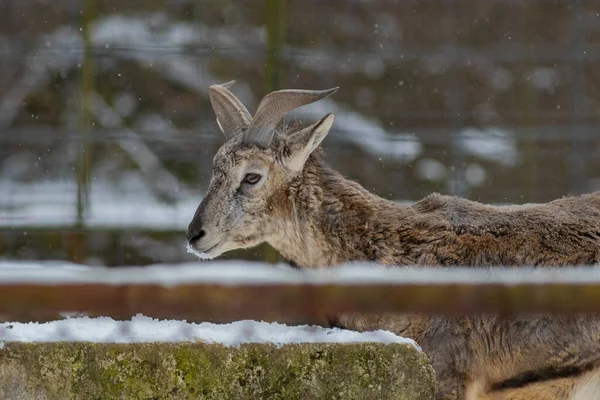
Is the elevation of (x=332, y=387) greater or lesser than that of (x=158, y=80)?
greater

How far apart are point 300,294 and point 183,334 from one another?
0.37 meters

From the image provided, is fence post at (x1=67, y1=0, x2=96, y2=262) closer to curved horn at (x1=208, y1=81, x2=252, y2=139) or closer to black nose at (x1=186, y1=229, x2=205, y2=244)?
curved horn at (x1=208, y1=81, x2=252, y2=139)

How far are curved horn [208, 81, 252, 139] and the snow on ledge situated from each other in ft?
7.62

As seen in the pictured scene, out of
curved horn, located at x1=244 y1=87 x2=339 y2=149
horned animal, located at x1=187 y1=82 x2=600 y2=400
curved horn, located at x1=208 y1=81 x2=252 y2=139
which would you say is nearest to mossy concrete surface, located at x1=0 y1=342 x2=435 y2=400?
horned animal, located at x1=187 y1=82 x2=600 y2=400

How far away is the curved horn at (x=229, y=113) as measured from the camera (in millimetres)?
4516

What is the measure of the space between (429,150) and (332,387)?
4828 mm

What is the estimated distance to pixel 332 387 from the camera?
2.09 meters

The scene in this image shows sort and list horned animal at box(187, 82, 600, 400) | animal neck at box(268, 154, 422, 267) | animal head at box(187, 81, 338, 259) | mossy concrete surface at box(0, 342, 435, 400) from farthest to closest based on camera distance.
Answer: animal head at box(187, 81, 338, 259), animal neck at box(268, 154, 422, 267), horned animal at box(187, 82, 600, 400), mossy concrete surface at box(0, 342, 435, 400)

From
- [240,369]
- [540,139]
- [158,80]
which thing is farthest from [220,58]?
[240,369]

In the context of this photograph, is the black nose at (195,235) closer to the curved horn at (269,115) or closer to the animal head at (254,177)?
the animal head at (254,177)

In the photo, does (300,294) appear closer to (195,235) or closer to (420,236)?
(420,236)

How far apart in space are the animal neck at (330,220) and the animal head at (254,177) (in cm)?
6

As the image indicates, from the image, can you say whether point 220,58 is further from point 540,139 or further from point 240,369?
point 240,369

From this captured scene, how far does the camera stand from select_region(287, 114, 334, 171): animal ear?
4199 mm
